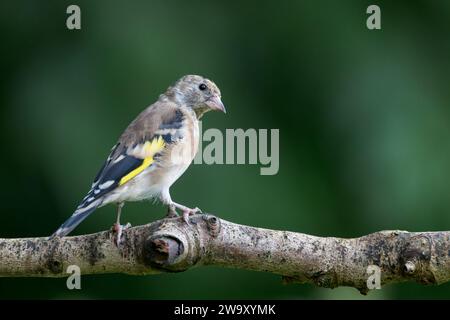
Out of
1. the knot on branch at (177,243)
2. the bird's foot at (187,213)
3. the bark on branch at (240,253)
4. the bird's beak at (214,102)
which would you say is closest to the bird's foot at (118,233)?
the bark on branch at (240,253)

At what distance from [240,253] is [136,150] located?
1141mm

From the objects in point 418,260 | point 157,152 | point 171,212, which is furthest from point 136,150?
point 418,260

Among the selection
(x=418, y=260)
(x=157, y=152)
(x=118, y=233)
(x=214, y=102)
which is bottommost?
(x=418, y=260)

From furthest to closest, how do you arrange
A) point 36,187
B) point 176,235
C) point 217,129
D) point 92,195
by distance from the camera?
point 36,187 → point 217,129 → point 92,195 → point 176,235

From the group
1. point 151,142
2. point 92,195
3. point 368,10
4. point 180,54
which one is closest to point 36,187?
point 180,54

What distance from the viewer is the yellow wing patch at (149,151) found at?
4.71m

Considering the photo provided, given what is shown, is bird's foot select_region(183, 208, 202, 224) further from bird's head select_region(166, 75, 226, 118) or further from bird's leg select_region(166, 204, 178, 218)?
bird's head select_region(166, 75, 226, 118)

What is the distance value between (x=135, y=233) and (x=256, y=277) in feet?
8.48

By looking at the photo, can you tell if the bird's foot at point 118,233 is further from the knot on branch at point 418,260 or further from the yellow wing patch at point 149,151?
the knot on branch at point 418,260

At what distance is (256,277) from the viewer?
6406mm

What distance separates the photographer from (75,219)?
4.12 metres

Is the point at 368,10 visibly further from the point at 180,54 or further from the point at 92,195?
the point at 92,195

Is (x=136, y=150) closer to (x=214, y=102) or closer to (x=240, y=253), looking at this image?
(x=214, y=102)

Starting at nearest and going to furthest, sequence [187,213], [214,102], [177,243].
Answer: [177,243], [187,213], [214,102]
